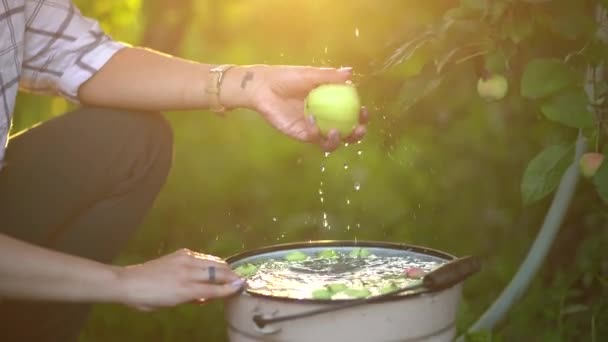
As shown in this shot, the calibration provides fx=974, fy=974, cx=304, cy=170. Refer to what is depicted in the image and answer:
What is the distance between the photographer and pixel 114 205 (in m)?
2.21

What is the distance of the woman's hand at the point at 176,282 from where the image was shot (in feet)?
5.58

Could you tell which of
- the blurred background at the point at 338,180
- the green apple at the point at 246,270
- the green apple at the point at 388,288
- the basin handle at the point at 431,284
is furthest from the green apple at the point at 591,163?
the blurred background at the point at 338,180

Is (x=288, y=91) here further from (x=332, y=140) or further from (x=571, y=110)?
(x=571, y=110)

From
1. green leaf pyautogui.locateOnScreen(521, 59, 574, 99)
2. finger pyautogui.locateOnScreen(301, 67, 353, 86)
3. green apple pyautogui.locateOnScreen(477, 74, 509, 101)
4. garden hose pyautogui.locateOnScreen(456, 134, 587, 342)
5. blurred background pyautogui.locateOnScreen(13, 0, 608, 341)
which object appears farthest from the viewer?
blurred background pyautogui.locateOnScreen(13, 0, 608, 341)

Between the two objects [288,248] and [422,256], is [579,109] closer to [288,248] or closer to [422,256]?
[422,256]

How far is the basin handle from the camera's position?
5.42ft

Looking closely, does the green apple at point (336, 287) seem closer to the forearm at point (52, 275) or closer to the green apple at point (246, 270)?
the green apple at point (246, 270)

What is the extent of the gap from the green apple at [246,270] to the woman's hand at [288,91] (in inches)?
13.2

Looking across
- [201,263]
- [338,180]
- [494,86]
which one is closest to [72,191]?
[201,263]

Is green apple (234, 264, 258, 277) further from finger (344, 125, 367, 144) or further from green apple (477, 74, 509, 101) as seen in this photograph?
green apple (477, 74, 509, 101)

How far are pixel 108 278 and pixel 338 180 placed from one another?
2.06 meters

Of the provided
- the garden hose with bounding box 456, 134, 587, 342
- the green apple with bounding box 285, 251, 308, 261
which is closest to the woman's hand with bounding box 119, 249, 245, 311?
the green apple with bounding box 285, 251, 308, 261

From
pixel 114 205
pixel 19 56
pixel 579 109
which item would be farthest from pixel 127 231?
pixel 579 109

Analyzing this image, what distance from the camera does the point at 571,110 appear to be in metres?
1.87
